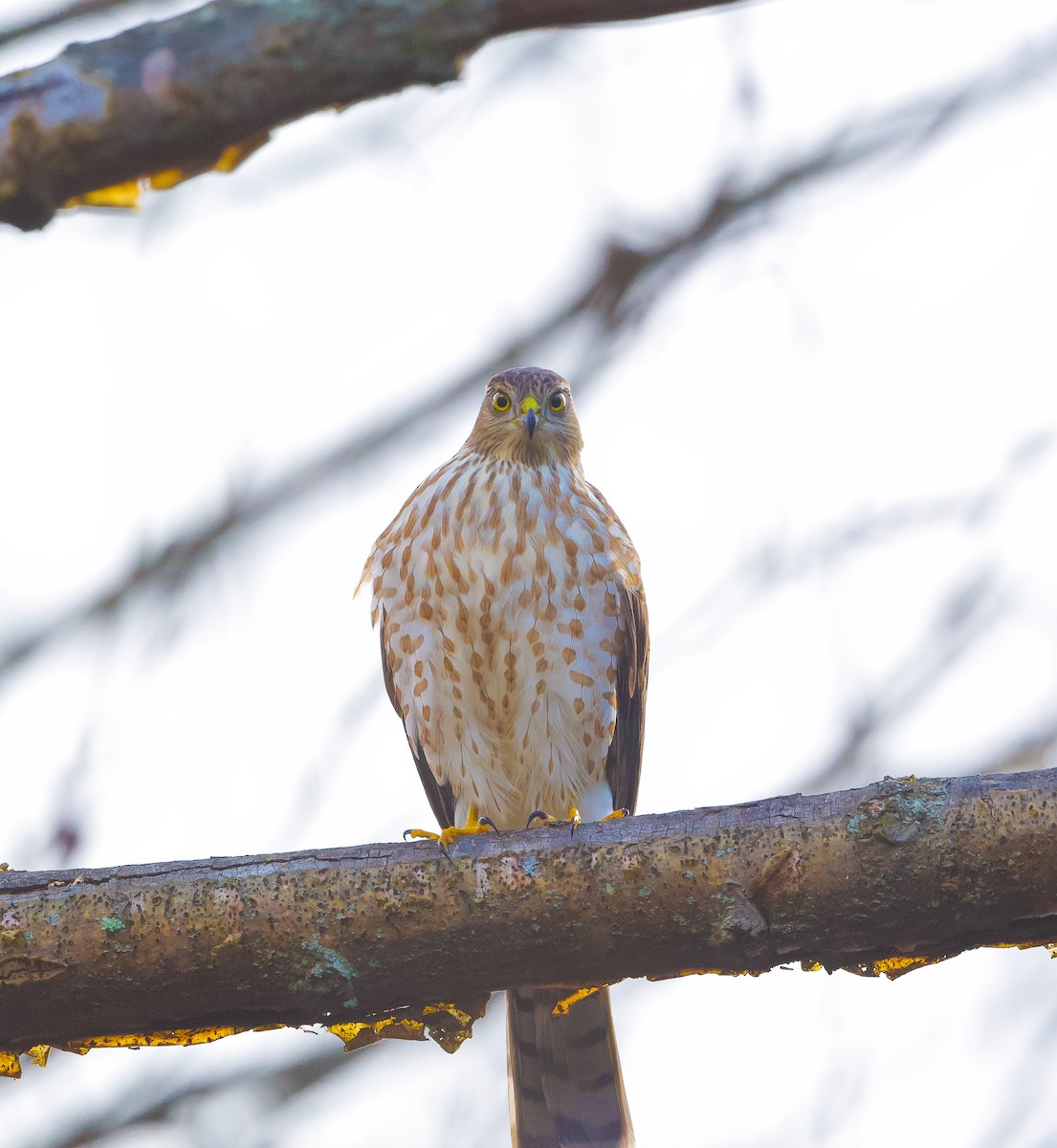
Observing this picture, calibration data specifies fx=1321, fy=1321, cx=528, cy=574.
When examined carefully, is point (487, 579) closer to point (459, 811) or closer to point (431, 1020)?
point (459, 811)

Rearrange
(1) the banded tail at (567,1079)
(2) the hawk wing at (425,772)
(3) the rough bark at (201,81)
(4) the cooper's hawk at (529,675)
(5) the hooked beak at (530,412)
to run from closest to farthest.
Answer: (3) the rough bark at (201,81) < (1) the banded tail at (567,1079) < (4) the cooper's hawk at (529,675) < (2) the hawk wing at (425,772) < (5) the hooked beak at (530,412)

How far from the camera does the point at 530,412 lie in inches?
241

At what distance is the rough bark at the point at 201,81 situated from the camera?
1.93m

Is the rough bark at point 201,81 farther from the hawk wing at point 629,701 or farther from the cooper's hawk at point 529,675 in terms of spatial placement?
the hawk wing at point 629,701

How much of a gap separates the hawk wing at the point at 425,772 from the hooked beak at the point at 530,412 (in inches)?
46.1

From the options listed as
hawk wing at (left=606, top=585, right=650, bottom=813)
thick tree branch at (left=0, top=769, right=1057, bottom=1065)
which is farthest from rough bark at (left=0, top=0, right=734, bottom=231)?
hawk wing at (left=606, top=585, right=650, bottom=813)

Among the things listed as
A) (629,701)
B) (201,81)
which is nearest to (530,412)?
(629,701)

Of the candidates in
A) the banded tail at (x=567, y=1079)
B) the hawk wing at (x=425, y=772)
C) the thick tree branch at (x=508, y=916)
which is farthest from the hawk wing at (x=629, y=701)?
the thick tree branch at (x=508, y=916)

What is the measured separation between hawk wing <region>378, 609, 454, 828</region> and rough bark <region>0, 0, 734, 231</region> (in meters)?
3.59

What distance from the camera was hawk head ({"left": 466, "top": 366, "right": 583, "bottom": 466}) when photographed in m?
6.12

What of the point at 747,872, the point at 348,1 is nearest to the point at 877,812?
the point at 747,872

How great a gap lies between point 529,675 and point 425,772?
840 mm

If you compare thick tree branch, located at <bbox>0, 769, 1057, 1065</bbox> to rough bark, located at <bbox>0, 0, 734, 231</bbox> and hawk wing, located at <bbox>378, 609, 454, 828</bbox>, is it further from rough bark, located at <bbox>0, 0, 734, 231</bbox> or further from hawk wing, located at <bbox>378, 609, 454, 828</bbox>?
hawk wing, located at <bbox>378, 609, 454, 828</bbox>

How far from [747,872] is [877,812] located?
12.6 inches
